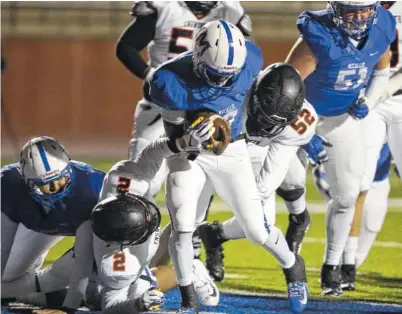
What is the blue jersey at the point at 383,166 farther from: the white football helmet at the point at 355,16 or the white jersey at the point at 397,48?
the white football helmet at the point at 355,16

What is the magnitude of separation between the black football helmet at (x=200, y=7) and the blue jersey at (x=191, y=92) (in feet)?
1.61

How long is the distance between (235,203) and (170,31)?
71 cm

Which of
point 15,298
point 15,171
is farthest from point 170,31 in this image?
point 15,298

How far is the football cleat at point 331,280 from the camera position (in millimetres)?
2719

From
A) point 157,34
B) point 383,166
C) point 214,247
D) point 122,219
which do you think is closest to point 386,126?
point 383,166

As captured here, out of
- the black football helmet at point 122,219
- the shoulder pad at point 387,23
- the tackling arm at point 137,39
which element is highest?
the shoulder pad at point 387,23

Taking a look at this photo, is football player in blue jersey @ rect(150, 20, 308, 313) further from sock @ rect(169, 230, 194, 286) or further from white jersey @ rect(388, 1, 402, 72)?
white jersey @ rect(388, 1, 402, 72)

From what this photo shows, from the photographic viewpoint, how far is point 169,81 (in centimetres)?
242

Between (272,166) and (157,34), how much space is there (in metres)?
0.63

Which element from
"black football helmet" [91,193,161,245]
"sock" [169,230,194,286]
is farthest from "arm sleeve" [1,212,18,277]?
"sock" [169,230,194,286]

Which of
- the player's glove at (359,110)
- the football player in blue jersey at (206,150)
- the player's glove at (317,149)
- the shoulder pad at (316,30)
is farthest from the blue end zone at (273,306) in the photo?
the shoulder pad at (316,30)

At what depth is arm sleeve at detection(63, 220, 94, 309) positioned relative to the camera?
96.0 inches

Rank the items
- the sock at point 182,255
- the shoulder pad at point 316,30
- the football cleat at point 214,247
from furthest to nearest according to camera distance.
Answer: the football cleat at point 214,247
the shoulder pad at point 316,30
the sock at point 182,255

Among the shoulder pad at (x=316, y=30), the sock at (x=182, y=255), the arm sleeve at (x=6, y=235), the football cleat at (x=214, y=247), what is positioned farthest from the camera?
the football cleat at (x=214, y=247)
